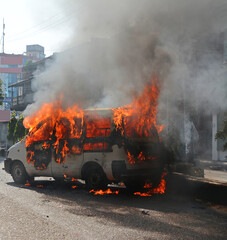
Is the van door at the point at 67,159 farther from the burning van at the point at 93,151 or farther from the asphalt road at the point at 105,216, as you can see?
the asphalt road at the point at 105,216

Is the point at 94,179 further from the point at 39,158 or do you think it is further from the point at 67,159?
the point at 39,158

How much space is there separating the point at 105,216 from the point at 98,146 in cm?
235

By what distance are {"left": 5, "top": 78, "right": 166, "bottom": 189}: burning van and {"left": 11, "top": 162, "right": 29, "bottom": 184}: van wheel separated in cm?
3

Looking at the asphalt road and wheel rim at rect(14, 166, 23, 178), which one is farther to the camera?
wheel rim at rect(14, 166, 23, 178)

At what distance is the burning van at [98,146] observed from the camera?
24.1ft

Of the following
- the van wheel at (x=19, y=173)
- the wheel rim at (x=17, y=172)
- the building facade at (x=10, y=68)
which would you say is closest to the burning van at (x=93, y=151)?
the van wheel at (x=19, y=173)

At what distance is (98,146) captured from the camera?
764 cm

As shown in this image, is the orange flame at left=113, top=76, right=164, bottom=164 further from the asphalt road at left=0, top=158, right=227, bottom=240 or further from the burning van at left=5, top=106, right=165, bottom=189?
the asphalt road at left=0, top=158, right=227, bottom=240

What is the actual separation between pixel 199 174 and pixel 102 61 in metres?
4.69

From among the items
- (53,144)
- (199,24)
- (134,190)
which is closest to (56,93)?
(53,144)

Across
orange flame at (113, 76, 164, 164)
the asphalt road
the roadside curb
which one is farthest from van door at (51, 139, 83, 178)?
the roadside curb

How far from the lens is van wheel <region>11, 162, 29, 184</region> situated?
353 inches

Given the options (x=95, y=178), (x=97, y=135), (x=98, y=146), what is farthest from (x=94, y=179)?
(x=97, y=135)

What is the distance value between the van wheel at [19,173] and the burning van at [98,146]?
3 centimetres
